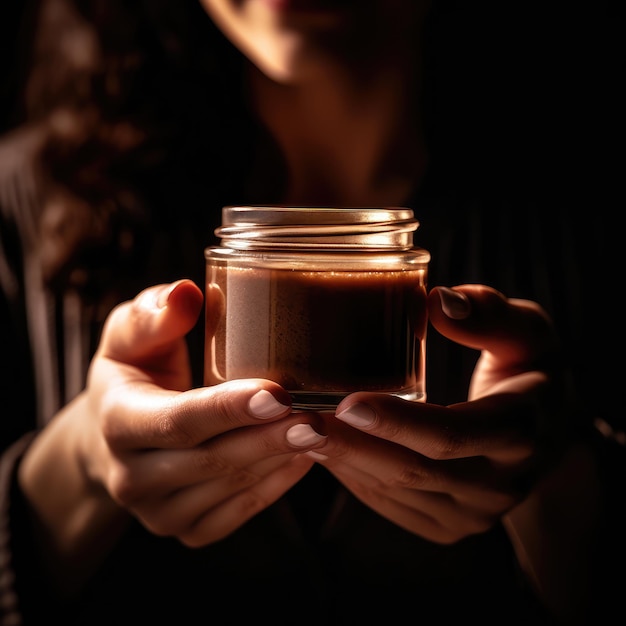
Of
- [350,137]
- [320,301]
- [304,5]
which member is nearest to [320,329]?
[320,301]

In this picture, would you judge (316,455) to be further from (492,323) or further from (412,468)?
(492,323)

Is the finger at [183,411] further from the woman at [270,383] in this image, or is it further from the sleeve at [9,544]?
the sleeve at [9,544]

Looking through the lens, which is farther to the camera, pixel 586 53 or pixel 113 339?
pixel 586 53

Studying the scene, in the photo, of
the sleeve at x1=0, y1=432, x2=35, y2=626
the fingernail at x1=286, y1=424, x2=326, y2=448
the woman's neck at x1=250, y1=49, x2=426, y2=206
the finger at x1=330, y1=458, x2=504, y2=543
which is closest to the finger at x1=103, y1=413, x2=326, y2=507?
the fingernail at x1=286, y1=424, x2=326, y2=448

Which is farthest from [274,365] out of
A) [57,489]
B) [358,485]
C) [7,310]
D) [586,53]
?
[586,53]

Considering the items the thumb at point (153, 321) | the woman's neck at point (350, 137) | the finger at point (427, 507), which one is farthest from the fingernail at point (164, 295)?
the woman's neck at point (350, 137)

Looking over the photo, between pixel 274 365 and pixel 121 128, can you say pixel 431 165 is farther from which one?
pixel 274 365
